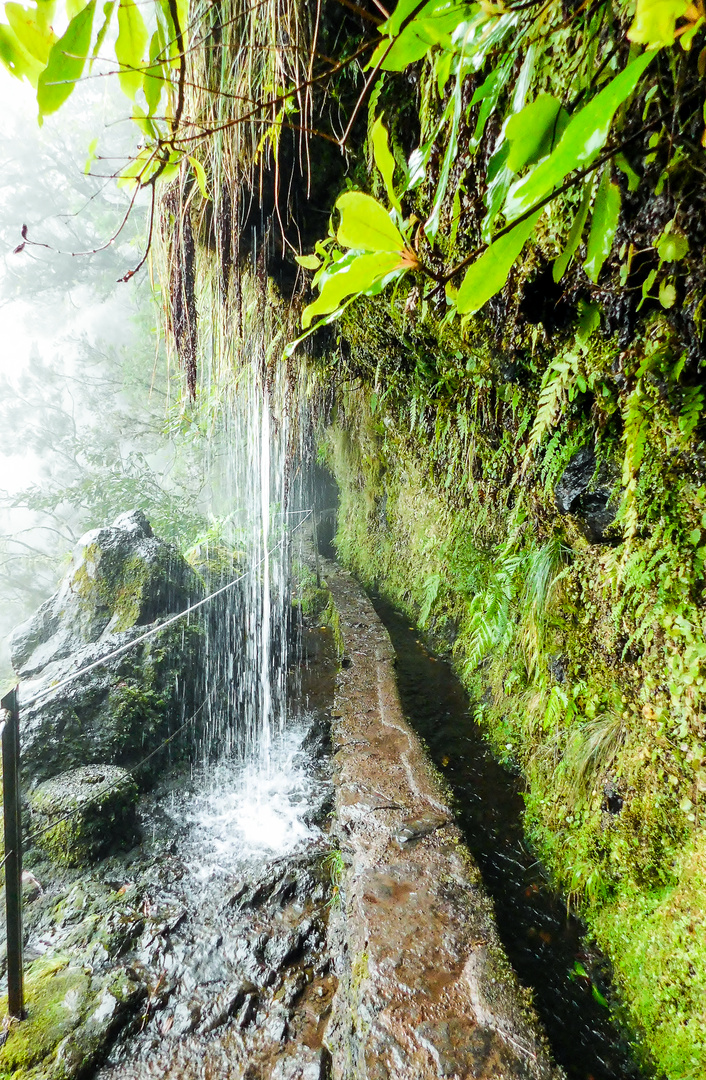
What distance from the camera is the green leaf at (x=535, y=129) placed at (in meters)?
Result: 0.63

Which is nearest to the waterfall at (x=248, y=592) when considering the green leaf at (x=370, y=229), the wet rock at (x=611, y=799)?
the wet rock at (x=611, y=799)

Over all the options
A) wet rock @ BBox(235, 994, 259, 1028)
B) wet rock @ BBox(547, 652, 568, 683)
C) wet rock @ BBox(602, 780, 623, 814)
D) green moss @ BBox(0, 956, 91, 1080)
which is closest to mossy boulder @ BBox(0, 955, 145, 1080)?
green moss @ BBox(0, 956, 91, 1080)

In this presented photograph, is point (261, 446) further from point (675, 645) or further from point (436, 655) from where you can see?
point (675, 645)

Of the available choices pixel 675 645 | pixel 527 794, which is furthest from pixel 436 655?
pixel 675 645

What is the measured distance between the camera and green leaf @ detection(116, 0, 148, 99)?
78 cm

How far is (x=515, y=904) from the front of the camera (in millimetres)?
2127

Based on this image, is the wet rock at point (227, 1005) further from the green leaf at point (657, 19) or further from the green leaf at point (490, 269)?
the green leaf at point (657, 19)

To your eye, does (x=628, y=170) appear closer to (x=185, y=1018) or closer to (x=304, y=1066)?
(x=304, y=1066)

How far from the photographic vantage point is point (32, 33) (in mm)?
803

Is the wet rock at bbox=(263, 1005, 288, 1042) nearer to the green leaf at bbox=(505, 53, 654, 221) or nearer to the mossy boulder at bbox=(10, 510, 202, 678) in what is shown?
the green leaf at bbox=(505, 53, 654, 221)

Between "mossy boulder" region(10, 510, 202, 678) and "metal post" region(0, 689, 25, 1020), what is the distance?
284cm

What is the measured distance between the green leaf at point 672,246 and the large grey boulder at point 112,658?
3.57m

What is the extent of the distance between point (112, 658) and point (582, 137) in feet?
14.4

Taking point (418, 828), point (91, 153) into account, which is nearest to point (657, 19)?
point (91, 153)
